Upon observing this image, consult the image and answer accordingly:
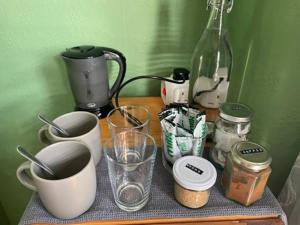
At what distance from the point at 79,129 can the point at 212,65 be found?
423 millimetres

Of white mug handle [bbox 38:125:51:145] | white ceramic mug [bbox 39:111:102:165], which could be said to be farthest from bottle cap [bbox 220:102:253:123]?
white mug handle [bbox 38:125:51:145]

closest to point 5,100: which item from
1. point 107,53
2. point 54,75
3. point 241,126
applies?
point 54,75

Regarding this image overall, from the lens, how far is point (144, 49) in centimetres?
85

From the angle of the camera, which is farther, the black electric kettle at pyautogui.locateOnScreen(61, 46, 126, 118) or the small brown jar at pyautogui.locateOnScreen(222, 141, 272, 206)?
the black electric kettle at pyautogui.locateOnScreen(61, 46, 126, 118)

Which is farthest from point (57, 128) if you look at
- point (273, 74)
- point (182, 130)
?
point (273, 74)

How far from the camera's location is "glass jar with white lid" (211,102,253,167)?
0.54 meters

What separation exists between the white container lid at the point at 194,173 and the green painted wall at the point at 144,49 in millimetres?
265

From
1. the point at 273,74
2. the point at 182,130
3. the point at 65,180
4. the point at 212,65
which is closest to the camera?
the point at 65,180

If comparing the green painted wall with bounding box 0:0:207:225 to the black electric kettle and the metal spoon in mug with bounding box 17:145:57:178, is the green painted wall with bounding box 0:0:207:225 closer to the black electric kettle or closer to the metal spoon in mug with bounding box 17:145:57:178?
the black electric kettle

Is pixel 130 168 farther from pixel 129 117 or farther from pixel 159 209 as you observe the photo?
pixel 129 117

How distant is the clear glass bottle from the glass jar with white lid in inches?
7.2

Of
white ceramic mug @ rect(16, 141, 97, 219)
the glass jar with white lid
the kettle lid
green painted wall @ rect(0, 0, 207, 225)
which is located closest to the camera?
white ceramic mug @ rect(16, 141, 97, 219)

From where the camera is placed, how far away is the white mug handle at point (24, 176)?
A: 46 centimetres

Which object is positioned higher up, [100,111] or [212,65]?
[212,65]
